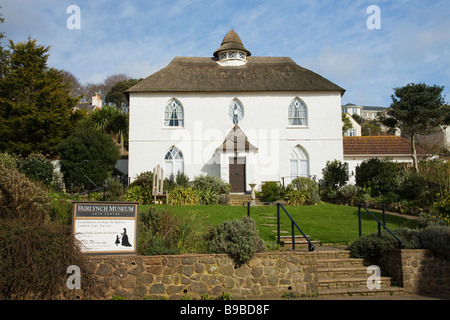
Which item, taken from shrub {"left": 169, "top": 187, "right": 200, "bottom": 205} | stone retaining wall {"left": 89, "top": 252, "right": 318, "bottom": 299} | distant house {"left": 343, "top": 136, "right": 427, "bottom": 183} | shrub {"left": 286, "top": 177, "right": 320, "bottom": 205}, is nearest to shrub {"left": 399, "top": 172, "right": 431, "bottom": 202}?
shrub {"left": 286, "top": 177, "right": 320, "bottom": 205}

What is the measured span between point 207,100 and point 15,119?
11881 mm

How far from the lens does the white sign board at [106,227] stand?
7.59m

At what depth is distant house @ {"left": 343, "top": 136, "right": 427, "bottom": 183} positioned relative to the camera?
93.2 ft

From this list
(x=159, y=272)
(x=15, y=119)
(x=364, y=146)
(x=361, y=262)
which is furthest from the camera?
(x=364, y=146)

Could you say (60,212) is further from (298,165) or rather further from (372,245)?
(298,165)

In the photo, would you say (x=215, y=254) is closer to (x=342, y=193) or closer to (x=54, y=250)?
(x=54, y=250)

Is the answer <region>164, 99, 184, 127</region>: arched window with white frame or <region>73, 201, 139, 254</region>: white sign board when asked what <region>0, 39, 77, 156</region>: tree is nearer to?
<region>164, 99, 184, 127</region>: arched window with white frame

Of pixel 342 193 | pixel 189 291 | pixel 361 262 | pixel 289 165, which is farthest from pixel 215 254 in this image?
pixel 289 165

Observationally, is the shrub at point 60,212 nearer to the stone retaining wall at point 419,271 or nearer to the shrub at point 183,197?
the shrub at point 183,197

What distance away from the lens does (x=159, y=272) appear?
7660 mm

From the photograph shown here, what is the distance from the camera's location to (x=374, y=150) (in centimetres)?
2889

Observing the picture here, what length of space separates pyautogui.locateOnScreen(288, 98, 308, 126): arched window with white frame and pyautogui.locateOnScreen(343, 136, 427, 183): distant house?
18.4 ft

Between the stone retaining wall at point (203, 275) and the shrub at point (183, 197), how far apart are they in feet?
30.8

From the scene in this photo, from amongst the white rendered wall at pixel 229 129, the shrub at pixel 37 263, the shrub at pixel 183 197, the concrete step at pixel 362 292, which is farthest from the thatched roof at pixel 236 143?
the shrub at pixel 37 263
